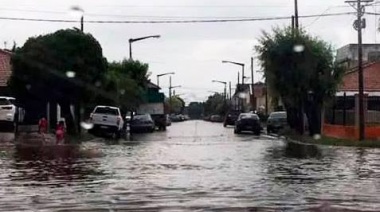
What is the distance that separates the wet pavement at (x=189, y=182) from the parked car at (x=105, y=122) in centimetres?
1844

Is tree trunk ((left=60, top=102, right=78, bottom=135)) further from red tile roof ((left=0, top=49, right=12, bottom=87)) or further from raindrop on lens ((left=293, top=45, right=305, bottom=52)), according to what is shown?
raindrop on lens ((left=293, top=45, right=305, bottom=52))

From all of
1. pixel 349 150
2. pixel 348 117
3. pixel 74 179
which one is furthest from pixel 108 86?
pixel 74 179

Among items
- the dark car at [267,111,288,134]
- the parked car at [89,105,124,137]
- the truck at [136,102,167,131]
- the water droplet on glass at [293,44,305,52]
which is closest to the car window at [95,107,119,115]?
the parked car at [89,105,124,137]

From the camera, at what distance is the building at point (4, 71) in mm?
50556

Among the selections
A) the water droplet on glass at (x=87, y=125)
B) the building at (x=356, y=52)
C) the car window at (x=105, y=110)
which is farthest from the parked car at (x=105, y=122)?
the building at (x=356, y=52)

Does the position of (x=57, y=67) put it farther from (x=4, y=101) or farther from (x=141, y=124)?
(x=141, y=124)

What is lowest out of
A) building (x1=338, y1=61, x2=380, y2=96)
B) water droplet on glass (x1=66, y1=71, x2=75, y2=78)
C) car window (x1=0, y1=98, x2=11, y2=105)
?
car window (x1=0, y1=98, x2=11, y2=105)

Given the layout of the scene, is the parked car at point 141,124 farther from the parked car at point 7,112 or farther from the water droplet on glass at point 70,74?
the parked car at point 7,112

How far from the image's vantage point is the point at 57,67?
4431 cm

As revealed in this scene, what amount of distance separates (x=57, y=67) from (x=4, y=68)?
11.5 meters

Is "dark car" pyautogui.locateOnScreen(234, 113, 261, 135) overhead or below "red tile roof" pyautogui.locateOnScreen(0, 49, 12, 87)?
below

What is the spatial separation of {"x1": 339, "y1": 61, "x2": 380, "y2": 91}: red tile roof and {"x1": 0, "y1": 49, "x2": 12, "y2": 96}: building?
921 inches

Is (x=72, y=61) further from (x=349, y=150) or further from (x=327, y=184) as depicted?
(x=327, y=184)

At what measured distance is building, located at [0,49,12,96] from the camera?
50556 mm
